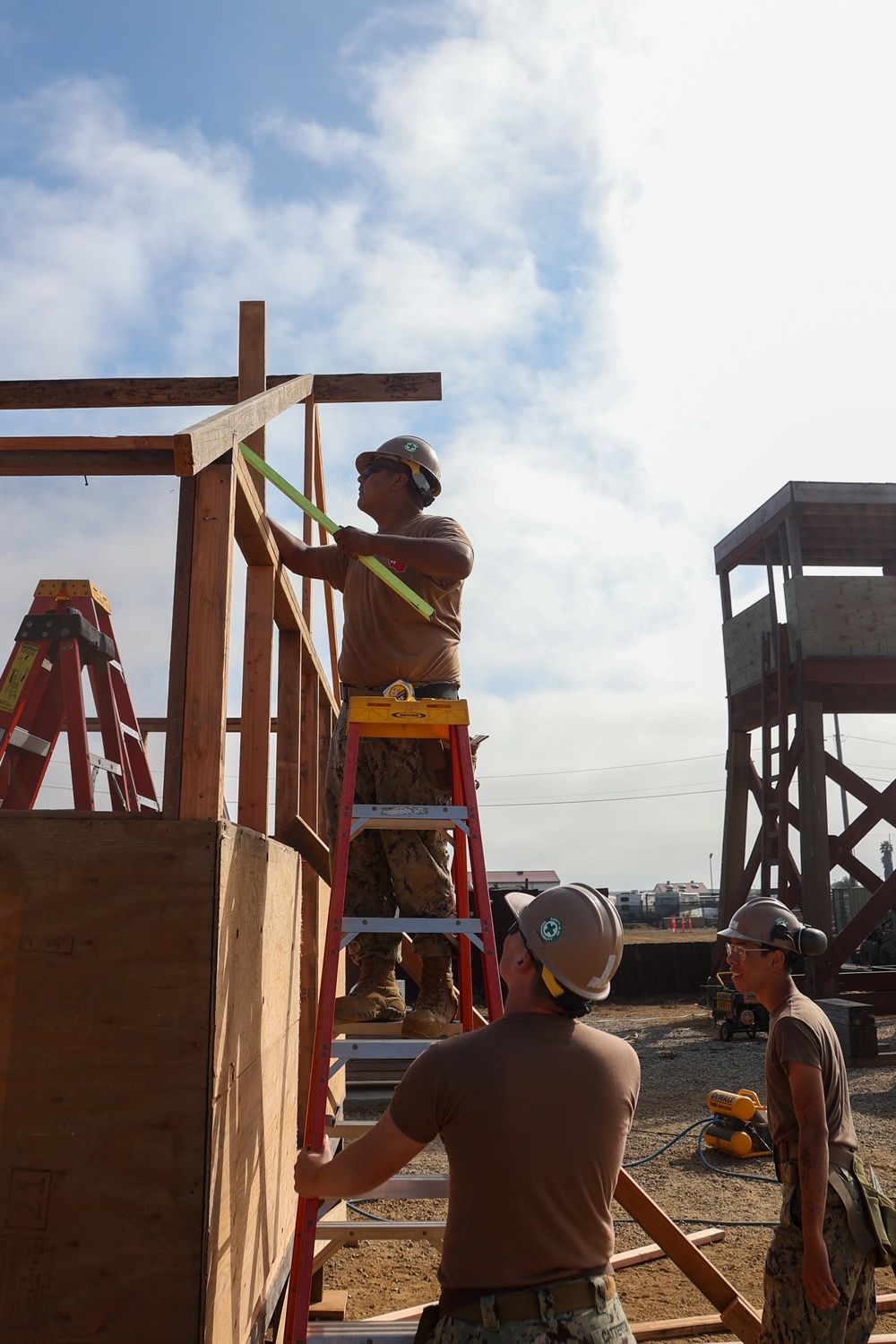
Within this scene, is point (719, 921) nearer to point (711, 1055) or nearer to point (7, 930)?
point (711, 1055)

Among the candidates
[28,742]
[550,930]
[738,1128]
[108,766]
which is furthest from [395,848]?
[738,1128]

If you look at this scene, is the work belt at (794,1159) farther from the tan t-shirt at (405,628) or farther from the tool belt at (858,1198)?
the tan t-shirt at (405,628)

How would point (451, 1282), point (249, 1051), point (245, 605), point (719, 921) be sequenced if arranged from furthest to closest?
point (719, 921) → point (245, 605) → point (249, 1051) → point (451, 1282)

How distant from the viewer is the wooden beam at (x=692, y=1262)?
12.5 ft

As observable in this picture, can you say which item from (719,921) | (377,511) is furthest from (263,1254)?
(719,921)

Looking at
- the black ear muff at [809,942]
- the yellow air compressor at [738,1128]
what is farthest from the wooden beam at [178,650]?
the yellow air compressor at [738,1128]

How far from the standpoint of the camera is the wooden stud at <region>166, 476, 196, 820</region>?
2582mm

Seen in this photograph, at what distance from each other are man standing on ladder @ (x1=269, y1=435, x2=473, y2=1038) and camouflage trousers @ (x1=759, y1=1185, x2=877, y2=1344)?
4.33 ft

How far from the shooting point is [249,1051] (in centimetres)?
296

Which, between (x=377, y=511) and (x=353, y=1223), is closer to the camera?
(x=353, y=1223)

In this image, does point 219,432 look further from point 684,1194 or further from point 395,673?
point 684,1194

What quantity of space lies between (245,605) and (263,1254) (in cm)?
226

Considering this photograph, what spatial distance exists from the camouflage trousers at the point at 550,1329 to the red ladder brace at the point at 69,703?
4.48ft

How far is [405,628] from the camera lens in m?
4.01
